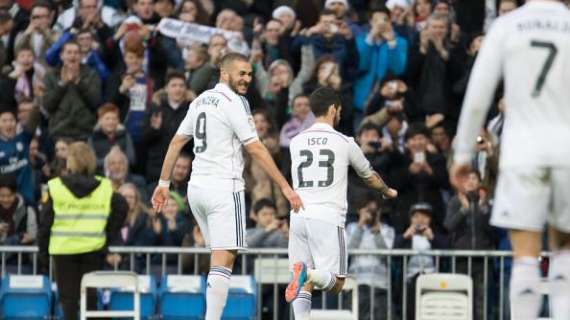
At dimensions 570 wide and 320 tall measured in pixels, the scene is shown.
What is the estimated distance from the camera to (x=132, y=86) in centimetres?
Answer: 2089

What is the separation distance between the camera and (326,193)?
14992 mm

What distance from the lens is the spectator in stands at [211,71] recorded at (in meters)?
20.7

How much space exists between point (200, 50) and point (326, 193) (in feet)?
20.6

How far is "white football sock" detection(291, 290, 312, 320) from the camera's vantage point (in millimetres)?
14977

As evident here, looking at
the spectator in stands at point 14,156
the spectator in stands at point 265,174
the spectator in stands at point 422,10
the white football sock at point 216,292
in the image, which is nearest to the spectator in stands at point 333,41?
the spectator in stands at point 422,10

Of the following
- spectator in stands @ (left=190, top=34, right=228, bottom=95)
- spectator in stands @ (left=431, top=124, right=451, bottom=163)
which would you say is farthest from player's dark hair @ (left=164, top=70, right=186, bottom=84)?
spectator in stands @ (left=431, top=124, right=451, bottom=163)

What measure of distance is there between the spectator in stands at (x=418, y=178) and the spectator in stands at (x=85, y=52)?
13.6ft

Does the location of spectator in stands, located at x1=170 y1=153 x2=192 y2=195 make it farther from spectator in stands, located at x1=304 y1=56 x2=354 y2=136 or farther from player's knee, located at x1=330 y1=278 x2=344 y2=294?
player's knee, located at x1=330 y1=278 x2=344 y2=294

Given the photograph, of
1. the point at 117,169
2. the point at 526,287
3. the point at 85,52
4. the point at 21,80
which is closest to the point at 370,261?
the point at 117,169

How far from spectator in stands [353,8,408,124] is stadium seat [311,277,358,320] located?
395cm

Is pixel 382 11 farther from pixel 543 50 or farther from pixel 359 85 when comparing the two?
pixel 543 50

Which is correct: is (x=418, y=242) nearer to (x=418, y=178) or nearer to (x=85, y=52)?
(x=418, y=178)

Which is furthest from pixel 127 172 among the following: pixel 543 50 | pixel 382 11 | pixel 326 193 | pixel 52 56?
pixel 543 50

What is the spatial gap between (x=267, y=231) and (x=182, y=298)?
1439 millimetres
